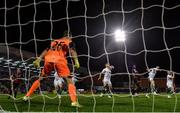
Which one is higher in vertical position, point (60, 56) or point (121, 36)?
point (121, 36)

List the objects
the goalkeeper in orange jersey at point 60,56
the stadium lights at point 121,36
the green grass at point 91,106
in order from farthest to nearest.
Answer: the stadium lights at point 121,36, the goalkeeper in orange jersey at point 60,56, the green grass at point 91,106

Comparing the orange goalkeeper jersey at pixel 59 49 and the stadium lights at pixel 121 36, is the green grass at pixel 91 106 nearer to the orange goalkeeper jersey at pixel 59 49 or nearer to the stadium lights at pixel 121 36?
the orange goalkeeper jersey at pixel 59 49

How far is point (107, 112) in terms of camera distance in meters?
7.31

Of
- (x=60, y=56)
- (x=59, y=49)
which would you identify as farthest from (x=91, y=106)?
(x=59, y=49)

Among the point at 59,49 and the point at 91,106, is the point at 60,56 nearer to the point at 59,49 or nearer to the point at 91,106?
the point at 59,49

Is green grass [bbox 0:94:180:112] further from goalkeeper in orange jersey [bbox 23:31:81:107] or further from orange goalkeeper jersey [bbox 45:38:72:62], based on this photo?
orange goalkeeper jersey [bbox 45:38:72:62]

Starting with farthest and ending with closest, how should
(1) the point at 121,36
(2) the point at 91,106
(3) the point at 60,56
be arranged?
(1) the point at 121,36 < (2) the point at 91,106 < (3) the point at 60,56

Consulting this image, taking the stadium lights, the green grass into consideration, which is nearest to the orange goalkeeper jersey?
the green grass

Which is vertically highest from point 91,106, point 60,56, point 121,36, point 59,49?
point 121,36

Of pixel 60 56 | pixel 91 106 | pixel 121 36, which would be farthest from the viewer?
pixel 121 36

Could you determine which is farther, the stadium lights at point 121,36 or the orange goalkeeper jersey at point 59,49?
the stadium lights at point 121,36

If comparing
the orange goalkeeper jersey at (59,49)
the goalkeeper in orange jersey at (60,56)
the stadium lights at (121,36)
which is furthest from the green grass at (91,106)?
the stadium lights at (121,36)

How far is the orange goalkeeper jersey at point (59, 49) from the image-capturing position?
8.73 meters

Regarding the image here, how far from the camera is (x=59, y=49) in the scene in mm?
8781
